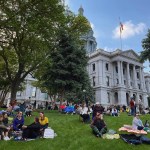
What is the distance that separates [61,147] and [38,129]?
2.26 meters

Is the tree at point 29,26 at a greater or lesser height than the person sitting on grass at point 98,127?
greater

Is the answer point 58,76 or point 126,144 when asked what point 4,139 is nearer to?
point 126,144

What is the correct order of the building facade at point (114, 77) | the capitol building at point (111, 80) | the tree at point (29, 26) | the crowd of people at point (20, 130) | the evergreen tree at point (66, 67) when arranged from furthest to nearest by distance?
1. the building facade at point (114, 77)
2. the capitol building at point (111, 80)
3. the evergreen tree at point (66, 67)
4. the tree at point (29, 26)
5. the crowd of people at point (20, 130)

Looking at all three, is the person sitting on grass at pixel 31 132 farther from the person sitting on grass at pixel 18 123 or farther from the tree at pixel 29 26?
the tree at pixel 29 26

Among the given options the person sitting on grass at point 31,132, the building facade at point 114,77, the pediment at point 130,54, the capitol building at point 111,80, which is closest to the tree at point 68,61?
the person sitting on grass at point 31,132

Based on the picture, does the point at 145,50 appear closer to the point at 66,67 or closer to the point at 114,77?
the point at 66,67

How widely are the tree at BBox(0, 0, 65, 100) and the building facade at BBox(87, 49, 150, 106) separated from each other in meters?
37.9

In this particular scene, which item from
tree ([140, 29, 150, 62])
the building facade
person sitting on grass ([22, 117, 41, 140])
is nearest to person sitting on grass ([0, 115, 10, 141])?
person sitting on grass ([22, 117, 41, 140])

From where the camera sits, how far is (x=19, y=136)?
11.6m

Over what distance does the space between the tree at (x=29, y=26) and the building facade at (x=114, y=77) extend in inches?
1492

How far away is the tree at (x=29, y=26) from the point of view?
21.6 metres

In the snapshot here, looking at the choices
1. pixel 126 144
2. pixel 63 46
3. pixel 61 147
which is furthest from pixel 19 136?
pixel 63 46

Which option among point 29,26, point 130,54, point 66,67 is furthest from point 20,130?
point 130,54

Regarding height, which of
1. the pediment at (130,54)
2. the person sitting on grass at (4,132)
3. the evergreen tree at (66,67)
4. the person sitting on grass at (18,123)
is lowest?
the person sitting on grass at (4,132)
